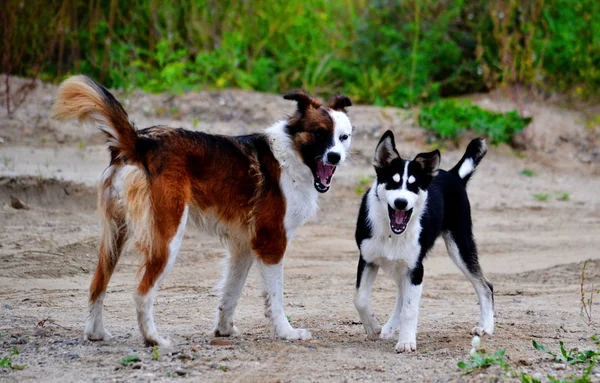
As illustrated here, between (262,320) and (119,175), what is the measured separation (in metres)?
1.97

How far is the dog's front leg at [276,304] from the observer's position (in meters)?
6.59

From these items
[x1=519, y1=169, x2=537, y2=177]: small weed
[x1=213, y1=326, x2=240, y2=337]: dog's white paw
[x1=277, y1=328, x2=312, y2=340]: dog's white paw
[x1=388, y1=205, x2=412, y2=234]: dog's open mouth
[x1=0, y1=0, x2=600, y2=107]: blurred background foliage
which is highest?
[x1=0, y1=0, x2=600, y2=107]: blurred background foliage

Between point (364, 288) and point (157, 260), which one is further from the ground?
point (157, 260)

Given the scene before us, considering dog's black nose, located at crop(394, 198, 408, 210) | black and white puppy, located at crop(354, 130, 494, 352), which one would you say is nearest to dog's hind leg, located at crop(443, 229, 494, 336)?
black and white puppy, located at crop(354, 130, 494, 352)

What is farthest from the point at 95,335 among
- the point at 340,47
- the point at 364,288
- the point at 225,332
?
the point at 340,47

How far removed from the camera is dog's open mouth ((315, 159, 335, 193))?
265 inches

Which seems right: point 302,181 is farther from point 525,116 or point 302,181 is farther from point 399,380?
point 525,116

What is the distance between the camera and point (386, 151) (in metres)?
6.53

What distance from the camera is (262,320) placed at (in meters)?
7.34

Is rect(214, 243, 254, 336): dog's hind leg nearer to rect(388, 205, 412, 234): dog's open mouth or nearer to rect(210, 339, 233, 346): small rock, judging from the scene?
rect(210, 339, 233, 346): small rock

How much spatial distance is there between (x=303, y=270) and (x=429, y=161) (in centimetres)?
280

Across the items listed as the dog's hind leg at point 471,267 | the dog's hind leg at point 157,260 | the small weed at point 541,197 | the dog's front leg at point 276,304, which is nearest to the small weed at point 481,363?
the dog's hind leg at point 471,267

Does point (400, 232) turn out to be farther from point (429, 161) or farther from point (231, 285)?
point (231, 285)

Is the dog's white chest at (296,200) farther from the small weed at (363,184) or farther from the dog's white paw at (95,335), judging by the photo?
the small weed at (363,184)
